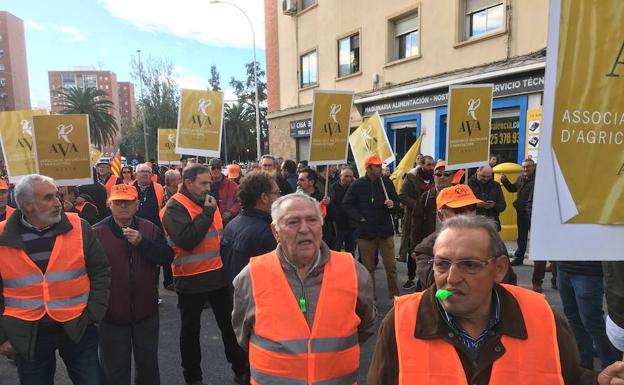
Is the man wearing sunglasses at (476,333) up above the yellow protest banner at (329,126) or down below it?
below

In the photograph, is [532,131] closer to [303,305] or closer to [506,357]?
[303,305]

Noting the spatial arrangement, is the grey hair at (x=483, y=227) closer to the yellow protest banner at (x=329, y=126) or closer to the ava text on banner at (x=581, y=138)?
the ava text on banner at (x=581, y=138)

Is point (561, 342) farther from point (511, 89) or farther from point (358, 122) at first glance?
point (358, 122)

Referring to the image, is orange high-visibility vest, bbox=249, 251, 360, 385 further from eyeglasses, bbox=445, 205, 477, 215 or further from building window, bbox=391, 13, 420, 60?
building window, bbox=391, 13, 420, 60

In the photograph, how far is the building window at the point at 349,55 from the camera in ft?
54.8

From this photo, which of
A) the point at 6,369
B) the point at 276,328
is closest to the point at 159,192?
A: the point at 6,369

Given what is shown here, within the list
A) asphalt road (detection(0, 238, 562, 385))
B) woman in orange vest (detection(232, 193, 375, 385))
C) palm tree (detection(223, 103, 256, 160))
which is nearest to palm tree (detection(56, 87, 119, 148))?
palm tree (detection(223, 103, 256, 160))

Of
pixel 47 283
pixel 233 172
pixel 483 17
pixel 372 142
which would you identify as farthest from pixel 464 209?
pixel 483 17

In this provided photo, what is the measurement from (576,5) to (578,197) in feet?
2.09

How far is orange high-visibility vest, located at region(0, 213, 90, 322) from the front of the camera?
101 inches

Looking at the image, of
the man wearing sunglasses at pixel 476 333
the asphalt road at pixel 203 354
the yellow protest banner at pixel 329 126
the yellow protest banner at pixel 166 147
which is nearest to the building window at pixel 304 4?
the yellow protest banner at pixel 166 147

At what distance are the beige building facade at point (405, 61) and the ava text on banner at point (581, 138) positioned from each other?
8596mm

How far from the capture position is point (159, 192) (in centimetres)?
671

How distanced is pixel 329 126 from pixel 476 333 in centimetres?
492
